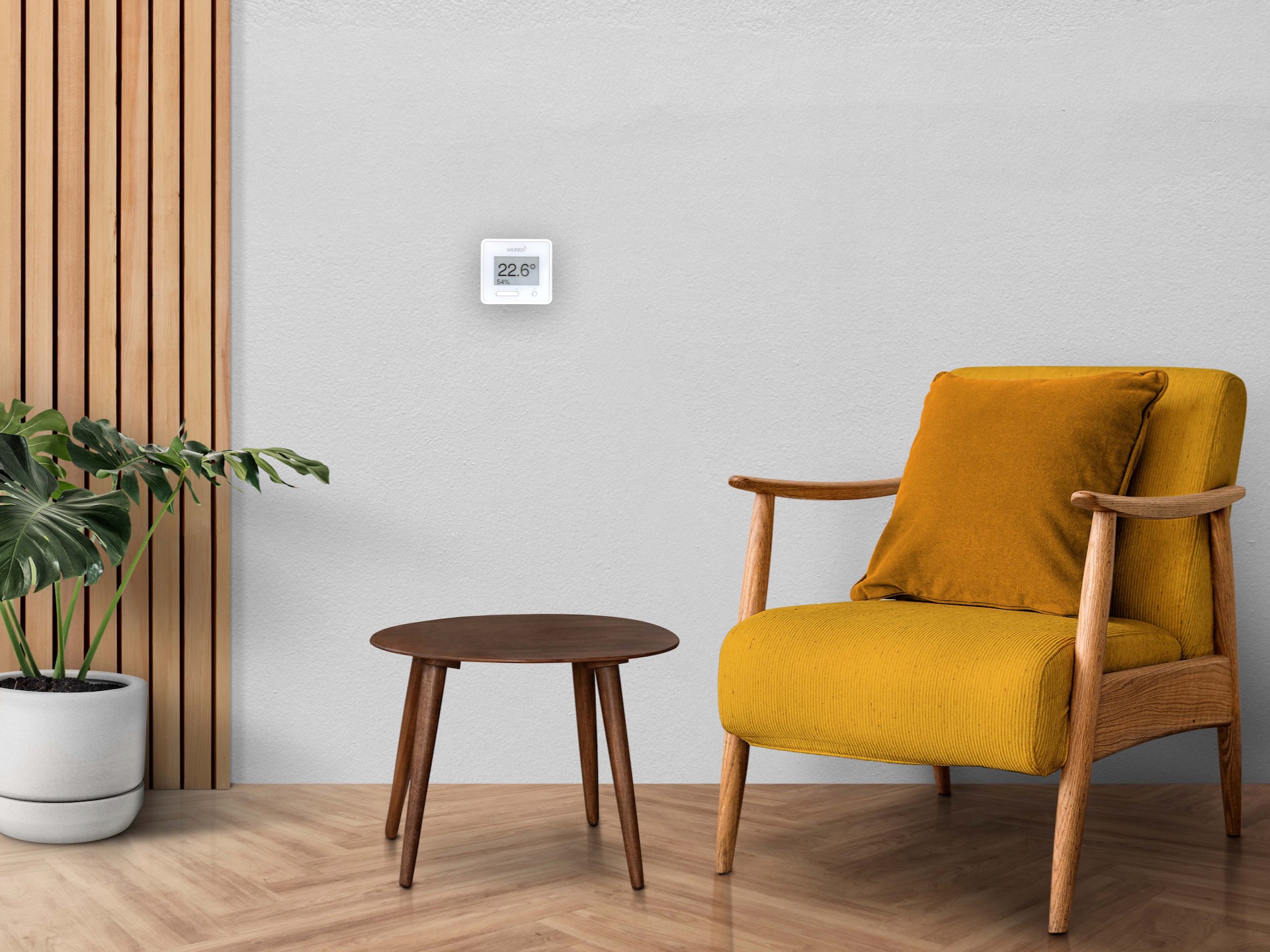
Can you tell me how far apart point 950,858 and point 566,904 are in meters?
0.72

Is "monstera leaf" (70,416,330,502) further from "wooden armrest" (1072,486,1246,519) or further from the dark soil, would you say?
"wooden armrest" (1072,486,1246,519)

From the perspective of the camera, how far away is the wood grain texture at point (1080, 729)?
1.57 metres

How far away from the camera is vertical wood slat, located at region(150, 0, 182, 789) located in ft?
7.79

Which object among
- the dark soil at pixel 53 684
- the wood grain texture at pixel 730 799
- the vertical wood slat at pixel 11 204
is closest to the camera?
the wood grain texture at pixel 730 799

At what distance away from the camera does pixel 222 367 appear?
7.91 feet

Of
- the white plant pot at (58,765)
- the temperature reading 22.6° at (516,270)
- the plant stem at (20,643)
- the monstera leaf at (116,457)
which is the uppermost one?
the temperature reading 22.6° at (516,270)

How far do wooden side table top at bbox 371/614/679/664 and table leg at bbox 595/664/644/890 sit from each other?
7 cm

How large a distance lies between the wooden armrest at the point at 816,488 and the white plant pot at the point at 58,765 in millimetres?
1250

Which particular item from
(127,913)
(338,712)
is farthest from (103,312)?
(127,913)

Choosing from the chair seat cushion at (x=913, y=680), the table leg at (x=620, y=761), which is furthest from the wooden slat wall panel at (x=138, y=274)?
the chair seat cushion at (x=913, y=680)

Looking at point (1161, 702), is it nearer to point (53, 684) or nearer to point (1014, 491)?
point (1014, 491)

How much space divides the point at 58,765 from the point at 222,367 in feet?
2.93

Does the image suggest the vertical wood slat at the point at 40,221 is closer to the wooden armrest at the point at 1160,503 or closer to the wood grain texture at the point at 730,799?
the wood grain texture at the point at 730,799

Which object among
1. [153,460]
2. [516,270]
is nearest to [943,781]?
[516,270]
